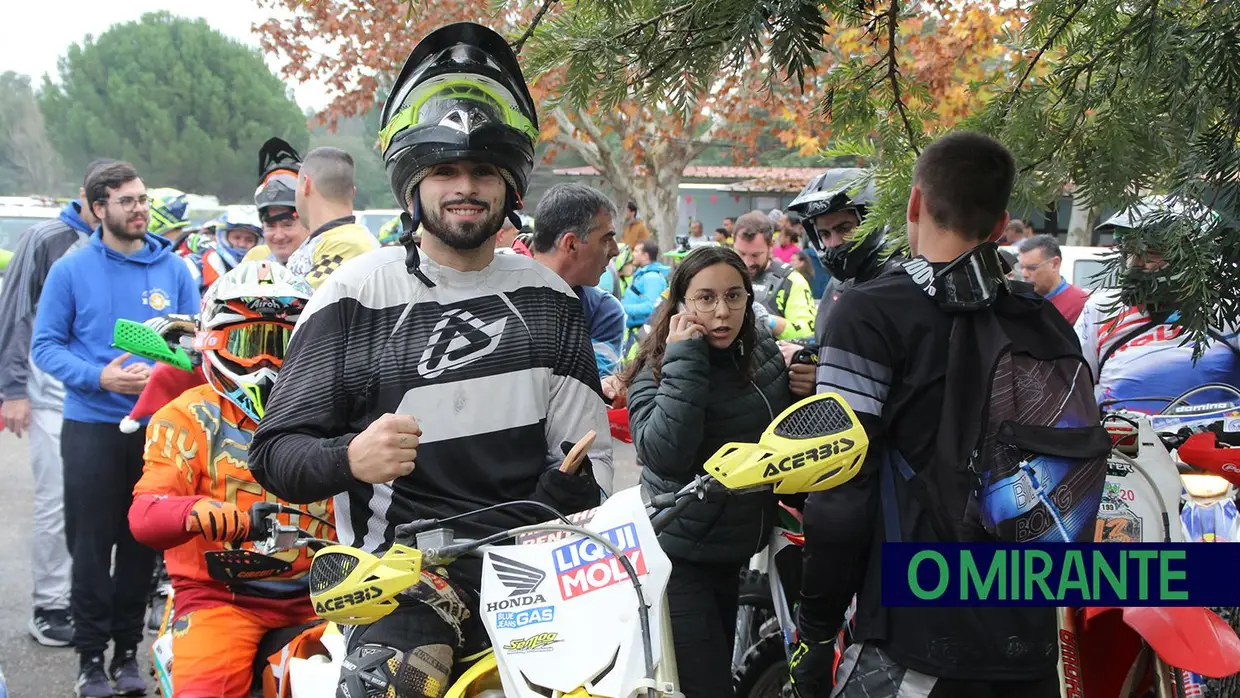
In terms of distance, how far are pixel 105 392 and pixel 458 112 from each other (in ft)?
12.3

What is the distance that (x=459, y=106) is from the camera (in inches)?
118

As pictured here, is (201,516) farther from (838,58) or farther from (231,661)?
(838,58)

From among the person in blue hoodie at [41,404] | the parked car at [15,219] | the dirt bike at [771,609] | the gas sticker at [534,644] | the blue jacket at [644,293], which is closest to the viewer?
the gas sticker at [534,644]

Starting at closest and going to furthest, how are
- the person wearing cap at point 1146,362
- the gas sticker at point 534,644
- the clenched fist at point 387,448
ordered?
the gas sticker at point 534,644
the clenched fist at point 387,448
the person wearing cap at point 1146,362

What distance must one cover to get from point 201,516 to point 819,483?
192 centimetres

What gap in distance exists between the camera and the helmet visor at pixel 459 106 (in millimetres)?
2988

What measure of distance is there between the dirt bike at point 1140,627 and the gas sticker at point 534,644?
180cm

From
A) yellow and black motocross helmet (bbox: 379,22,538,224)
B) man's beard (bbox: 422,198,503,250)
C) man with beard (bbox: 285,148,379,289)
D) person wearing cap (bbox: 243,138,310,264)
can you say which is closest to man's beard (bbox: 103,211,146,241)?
person wearing cap (bbox: 243,138,310,264)

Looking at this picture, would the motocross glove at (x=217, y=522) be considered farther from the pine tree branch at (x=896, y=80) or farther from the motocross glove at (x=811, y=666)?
the pine tree branch at (x=896, y=80)

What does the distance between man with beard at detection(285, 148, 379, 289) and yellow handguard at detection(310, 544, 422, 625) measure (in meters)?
2.94

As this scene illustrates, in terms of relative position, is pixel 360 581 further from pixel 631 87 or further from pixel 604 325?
pixel 604 325

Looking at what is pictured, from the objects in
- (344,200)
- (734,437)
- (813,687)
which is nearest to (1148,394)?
(734,437)

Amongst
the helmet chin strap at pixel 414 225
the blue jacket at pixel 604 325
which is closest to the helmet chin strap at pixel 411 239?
the helmet chin strap at pixel 414 225

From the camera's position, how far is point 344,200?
555 centimetres
